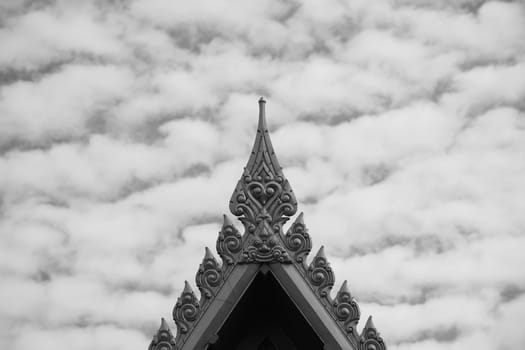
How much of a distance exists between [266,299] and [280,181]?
179 centimetres

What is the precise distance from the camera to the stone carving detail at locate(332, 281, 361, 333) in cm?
1468

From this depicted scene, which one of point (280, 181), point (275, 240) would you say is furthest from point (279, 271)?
point (280, 181)

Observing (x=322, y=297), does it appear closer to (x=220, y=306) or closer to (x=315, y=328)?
(x=315, y=328)

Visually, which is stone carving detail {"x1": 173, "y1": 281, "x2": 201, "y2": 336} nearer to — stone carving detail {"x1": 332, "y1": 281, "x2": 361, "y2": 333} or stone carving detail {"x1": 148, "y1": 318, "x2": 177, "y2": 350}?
Result: stone carving detail {"x1": 148, "y1": 318, "x2": 177, "y2": 350}

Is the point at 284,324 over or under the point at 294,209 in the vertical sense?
under

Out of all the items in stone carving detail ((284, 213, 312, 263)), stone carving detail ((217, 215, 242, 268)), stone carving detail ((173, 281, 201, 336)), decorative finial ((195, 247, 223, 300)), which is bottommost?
stone carving detail ((173, 281, 201, 336))

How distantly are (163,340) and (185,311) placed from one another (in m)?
0.52

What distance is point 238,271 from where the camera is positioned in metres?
15.0

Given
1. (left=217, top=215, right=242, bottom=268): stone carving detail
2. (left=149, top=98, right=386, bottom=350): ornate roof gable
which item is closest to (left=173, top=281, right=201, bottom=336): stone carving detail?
(left=149, top=98, right=386, bottom=350): ornate roof gable

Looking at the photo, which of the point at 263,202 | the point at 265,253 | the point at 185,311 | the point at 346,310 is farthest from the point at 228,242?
the point at 346,310

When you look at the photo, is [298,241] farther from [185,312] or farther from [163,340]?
[163,340]

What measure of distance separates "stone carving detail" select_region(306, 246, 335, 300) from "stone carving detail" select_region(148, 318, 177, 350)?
2.18m

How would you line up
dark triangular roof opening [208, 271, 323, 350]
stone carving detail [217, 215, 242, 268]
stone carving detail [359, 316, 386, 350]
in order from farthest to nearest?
1. stone carving detail [217, 215, 242, 268]
2. dark triangular roof opening [208, 271, 323, 350]
3. stone carving detail [359, 316, 386, 350]

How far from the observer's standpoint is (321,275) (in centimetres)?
1491
